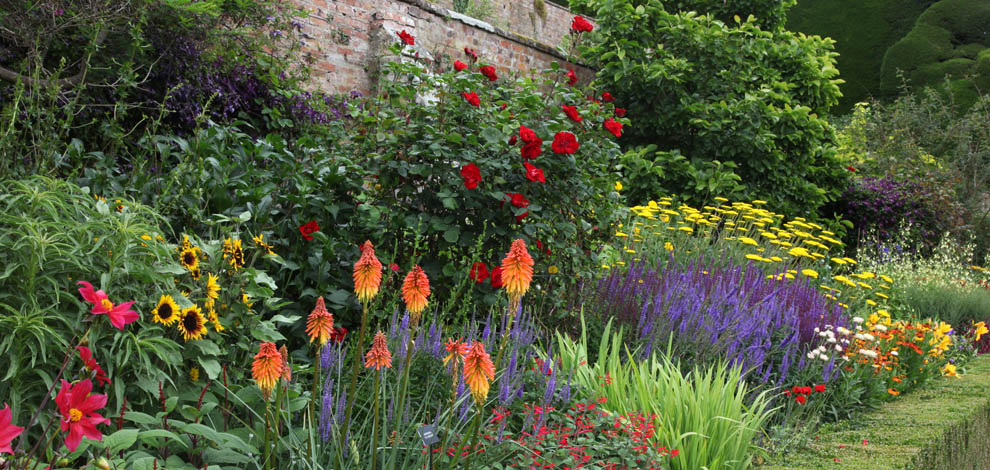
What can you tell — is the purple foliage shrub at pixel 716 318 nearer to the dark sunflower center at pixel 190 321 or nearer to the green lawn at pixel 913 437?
the green lawn at pixel 913 437

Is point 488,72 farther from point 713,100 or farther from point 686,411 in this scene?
point 713,100

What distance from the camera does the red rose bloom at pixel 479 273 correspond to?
10.6 ft

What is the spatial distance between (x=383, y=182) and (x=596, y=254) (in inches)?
55.0

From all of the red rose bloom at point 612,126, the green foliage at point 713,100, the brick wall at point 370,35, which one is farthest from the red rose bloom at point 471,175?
the green foliage at point 713,100

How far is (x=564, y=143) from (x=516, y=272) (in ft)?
6.55

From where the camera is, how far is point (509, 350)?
2.79m

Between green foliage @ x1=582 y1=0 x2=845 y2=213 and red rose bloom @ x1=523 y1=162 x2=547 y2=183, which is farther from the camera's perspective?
green foliage @ x1=582 y1=0 x2=845 y2=213

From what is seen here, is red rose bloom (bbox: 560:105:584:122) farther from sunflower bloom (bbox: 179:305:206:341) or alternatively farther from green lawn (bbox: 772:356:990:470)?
sunflower bloom (bbox: 179:305:206:341)

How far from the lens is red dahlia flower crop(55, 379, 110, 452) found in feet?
4.05

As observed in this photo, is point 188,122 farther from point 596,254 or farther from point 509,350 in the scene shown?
point 509,350

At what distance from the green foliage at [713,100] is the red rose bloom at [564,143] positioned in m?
5.16

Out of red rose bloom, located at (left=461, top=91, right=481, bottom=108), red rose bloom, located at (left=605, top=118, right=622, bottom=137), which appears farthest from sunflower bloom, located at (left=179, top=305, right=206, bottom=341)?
red rose bloom, located at (left=605, top=118, right=622, bottom=137)

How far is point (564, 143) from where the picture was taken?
3.48m

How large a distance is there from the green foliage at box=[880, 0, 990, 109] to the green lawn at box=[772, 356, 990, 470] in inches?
668
